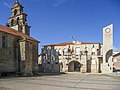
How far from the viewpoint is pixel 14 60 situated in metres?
30.1

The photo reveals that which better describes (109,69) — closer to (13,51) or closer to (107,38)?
(107,38)

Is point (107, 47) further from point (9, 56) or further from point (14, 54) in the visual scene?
point (9, 56)

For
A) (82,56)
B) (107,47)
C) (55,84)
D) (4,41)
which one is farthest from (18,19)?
(55,84)

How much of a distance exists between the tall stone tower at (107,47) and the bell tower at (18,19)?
1677cm

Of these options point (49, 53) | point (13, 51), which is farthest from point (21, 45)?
point (49, 53)

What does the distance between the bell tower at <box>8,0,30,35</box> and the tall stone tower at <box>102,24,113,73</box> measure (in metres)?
16.8

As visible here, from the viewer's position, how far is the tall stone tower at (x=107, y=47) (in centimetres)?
4166

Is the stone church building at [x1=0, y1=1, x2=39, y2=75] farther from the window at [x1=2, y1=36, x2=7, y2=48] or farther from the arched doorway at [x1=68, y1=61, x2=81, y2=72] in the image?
the arched doorway at [x1=68, y1=61, x2=81, y2=72]

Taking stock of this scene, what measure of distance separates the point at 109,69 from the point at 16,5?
76.6 ft

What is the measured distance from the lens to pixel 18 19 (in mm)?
Answer: 41594

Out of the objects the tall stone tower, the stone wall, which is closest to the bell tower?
the stone wall

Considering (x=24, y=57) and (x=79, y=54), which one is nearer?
(x=24, y=57)

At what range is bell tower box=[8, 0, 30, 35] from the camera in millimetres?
40938

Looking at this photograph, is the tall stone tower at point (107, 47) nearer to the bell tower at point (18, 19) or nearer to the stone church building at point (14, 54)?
the bell tower at point (18, 19)
